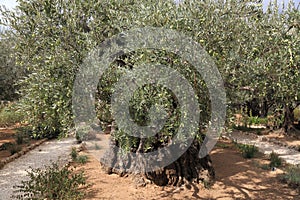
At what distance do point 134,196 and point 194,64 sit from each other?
562 centimetres

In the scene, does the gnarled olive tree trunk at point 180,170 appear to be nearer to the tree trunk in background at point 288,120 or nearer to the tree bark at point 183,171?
the tree bark at point 183,171

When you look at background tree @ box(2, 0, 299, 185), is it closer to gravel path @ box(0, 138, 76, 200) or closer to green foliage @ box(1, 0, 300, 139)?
green foliage @ box(1, 0, 300, 139)

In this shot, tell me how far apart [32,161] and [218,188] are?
34.9 ft

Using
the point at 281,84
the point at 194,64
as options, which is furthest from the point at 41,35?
the point at 281,84

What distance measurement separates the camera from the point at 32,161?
1598 cm

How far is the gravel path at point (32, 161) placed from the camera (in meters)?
12.0

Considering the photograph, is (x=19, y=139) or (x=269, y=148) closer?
(x=269, y=148)

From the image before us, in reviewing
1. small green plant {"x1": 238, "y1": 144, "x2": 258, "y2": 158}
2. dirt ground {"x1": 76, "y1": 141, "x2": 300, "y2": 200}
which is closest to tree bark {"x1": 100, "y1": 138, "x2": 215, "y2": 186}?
dirt ground {"x1": 76, "y1": 141, "x2": 300, "y2": 200}

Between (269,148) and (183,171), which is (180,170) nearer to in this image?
(183,171)

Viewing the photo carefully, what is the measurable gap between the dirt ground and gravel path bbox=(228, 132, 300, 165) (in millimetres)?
3228

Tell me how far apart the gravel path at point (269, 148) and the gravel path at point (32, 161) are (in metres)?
10.4

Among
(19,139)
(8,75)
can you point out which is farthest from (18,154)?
(8,75)

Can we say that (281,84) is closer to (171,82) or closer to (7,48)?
(171,82)

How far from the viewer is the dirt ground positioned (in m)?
10.3
